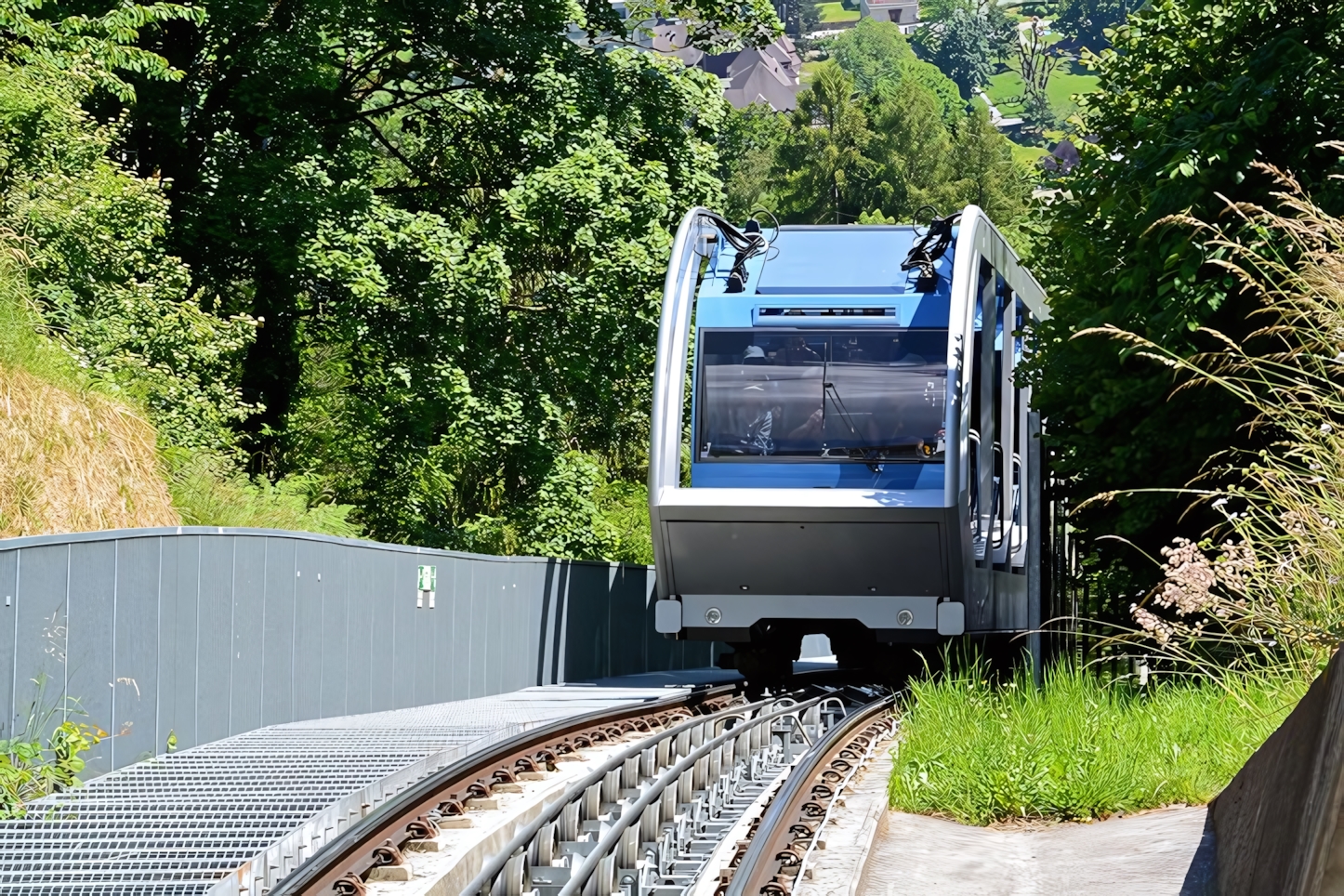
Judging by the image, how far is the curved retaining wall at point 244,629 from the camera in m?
9.58

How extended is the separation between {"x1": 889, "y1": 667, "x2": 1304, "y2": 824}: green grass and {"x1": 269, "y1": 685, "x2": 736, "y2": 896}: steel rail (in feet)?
7.30

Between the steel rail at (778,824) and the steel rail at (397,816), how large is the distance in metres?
1.56

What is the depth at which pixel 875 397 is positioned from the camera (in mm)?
15422

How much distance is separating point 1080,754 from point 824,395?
322 inches

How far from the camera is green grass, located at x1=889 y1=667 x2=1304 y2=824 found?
23.5 feet

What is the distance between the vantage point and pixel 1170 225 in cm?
1146

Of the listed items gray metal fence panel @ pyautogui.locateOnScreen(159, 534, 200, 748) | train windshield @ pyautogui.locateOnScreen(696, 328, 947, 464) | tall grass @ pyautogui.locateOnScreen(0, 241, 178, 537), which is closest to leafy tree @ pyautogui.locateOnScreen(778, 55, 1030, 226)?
train windshield @ pyautogui.locateOnScreen(696, 328, 947, 464)

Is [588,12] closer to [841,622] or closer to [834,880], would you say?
[841,622]

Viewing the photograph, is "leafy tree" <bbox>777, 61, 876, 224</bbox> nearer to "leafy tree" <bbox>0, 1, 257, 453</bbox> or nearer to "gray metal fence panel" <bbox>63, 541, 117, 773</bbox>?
"leafy tree" <bbox>0, 1, 257, 453</bbox>

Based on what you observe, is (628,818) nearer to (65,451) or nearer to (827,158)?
(65,451)

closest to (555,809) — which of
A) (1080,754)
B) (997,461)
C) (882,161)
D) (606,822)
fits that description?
(606,822)

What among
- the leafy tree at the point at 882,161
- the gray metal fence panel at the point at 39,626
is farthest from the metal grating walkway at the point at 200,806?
the leafy tree at the point at 882,161

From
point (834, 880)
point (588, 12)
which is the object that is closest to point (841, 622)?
point (834, 880)

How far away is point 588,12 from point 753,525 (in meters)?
17.2
